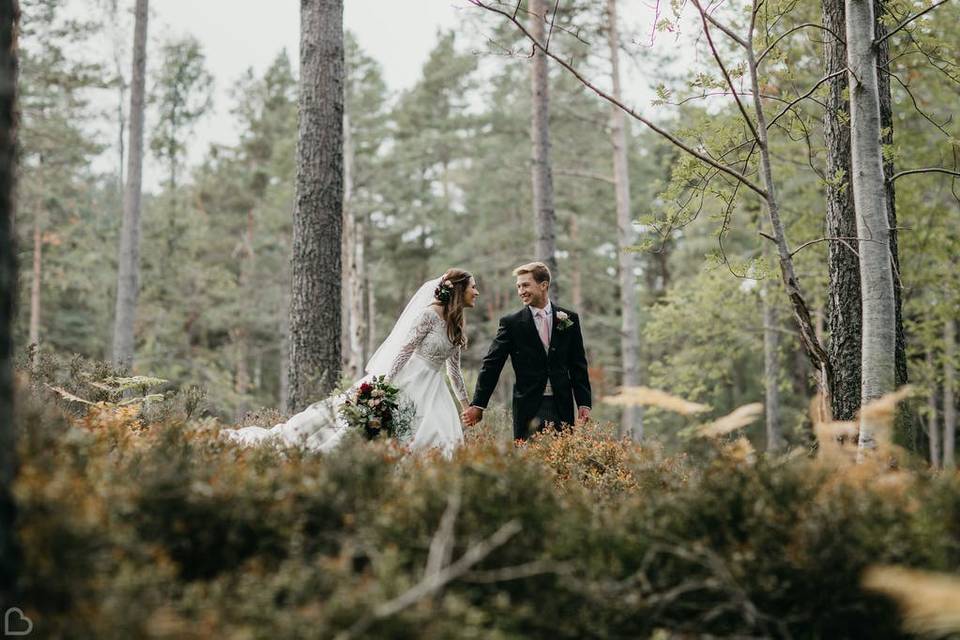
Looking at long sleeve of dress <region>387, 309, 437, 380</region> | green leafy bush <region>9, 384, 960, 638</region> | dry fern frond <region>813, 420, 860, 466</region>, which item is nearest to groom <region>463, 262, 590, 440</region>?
long sleeve of dress <region>387, 309, 437, 380</region>

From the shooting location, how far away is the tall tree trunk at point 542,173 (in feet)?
41.9

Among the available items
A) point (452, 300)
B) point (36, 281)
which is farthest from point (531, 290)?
point (36, 281)

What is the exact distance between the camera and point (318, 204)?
25.4ft

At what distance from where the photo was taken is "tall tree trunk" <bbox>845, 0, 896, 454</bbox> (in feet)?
14.2

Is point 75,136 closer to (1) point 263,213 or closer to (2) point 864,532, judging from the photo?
(1) point 263,213

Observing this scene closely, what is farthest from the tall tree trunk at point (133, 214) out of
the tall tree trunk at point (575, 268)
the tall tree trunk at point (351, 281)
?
the tall tree trunk at point (575, 268)

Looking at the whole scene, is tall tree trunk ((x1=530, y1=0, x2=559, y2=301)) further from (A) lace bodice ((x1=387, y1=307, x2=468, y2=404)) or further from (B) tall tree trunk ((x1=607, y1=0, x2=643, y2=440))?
(A) lace bodice ((x1=387, y1=307, x2=468, y2=404))

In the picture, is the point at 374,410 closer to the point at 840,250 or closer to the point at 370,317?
the point at 840,250

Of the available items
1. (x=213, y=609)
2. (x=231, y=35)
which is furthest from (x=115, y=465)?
(x=231, y=35)

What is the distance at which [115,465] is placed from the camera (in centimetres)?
326

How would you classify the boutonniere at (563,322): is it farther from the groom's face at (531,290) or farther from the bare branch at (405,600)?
the bare branch at (405,600)

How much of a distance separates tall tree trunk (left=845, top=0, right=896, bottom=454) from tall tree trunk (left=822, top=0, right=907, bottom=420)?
4.06 ft

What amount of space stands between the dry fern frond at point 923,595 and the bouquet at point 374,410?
3783mm

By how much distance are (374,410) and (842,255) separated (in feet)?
13.9
